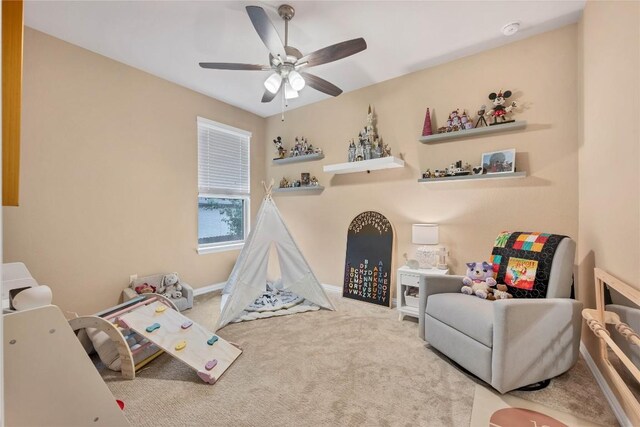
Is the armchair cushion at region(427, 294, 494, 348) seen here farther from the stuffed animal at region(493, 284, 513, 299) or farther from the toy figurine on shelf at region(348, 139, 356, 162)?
the toy figurine on shelf at region(348, 139, 356, 162)

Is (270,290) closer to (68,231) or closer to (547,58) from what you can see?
(68,231)

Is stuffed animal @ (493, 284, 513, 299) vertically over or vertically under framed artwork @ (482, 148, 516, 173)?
under

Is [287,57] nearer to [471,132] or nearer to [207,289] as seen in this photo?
[471,132]

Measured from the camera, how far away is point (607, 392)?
1770mm

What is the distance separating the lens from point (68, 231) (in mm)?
2791

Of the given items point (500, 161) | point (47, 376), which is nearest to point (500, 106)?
point (500, 161)

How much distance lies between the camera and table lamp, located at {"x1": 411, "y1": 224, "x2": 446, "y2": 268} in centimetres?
305

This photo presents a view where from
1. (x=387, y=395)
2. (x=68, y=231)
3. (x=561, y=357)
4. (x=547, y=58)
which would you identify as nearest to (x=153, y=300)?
(x=68, y=231)

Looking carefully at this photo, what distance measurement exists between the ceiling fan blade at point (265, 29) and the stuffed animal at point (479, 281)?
2351mm

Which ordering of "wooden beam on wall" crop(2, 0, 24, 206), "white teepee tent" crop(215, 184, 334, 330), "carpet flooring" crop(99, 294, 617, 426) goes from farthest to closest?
1. "white teepee tent" crop(215, 184, 334, 330)
2. "carpet flooring" crop(99, 294, 617, 426)
3. "wooden beam on wall" crop(2, 0, 24, 206)

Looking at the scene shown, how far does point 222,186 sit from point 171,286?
1562 millimetres

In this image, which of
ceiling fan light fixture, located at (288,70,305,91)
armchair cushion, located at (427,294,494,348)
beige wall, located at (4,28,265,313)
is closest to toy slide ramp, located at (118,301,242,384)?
beige wall, located at (4,28,265,313)

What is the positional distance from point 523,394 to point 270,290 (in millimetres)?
2863

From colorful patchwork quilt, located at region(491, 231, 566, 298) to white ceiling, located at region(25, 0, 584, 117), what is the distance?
1876 mm
